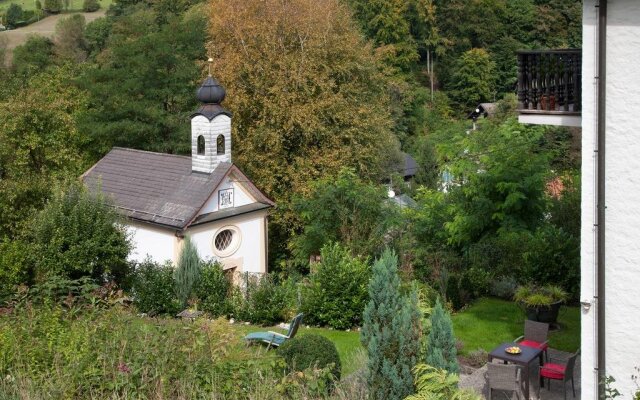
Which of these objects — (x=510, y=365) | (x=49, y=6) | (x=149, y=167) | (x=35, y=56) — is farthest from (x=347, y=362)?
(x=49, y=6)

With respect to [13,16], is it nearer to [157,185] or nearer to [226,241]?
[157,185]

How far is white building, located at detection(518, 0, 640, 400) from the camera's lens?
9.27 meters

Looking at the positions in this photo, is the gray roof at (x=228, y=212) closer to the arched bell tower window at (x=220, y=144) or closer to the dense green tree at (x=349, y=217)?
the dense green tree at (x=349, y=217)

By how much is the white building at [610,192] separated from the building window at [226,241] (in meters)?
14.5

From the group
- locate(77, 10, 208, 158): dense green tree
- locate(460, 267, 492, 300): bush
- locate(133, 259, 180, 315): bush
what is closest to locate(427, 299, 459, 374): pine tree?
locate(460, 267, 492, 300): bush

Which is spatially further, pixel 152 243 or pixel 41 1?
pixel 41 1

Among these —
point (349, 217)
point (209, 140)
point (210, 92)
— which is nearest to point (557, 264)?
point (349, 217)

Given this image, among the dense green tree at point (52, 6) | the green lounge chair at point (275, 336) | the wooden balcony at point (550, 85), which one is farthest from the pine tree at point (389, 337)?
the dense green tree at point (52, 6)

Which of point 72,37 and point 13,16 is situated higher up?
point 13,16

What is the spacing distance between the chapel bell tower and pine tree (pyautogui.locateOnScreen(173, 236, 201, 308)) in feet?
12.1

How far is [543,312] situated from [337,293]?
4848 millimetres

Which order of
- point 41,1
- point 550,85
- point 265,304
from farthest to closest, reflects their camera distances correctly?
point 41,1 → point 265,304 → point 550,85

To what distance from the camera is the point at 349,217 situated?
22.5 m

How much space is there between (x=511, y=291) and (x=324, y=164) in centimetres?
1269
